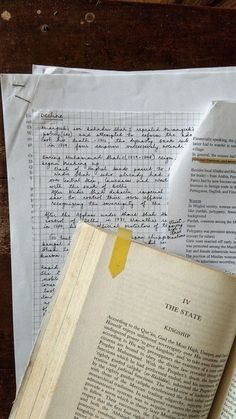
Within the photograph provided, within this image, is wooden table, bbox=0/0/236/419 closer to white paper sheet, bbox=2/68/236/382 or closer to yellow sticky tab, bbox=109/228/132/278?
white paper sheet, bbox=2/68/236/382

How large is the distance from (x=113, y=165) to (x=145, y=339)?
18 centimetres

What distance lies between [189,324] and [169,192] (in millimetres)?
137

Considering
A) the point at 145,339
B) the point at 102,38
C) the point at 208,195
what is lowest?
the point at 145,339

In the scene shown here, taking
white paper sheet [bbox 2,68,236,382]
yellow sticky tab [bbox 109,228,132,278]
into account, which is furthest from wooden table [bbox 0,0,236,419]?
yellow sticky tab [bbox 109,228,132,278]

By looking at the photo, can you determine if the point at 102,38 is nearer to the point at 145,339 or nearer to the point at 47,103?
the point at 47,103

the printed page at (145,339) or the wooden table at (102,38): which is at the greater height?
the wooden table at (102,38)

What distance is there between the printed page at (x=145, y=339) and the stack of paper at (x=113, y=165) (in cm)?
6

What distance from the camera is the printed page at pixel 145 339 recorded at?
464 mm

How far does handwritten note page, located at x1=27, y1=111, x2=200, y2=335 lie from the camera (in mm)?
507

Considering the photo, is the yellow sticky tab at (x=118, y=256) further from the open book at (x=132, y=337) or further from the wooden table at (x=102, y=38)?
the wooden table at (x=102, y=38)

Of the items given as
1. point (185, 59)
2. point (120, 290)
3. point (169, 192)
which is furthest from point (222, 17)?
point (120, 290)

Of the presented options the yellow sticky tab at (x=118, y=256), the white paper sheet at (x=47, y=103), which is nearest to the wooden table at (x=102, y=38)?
the white paper sheet at (x=47, y=103)

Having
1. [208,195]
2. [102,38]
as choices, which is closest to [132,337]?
[208,195]

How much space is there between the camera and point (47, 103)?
19.7 inches
